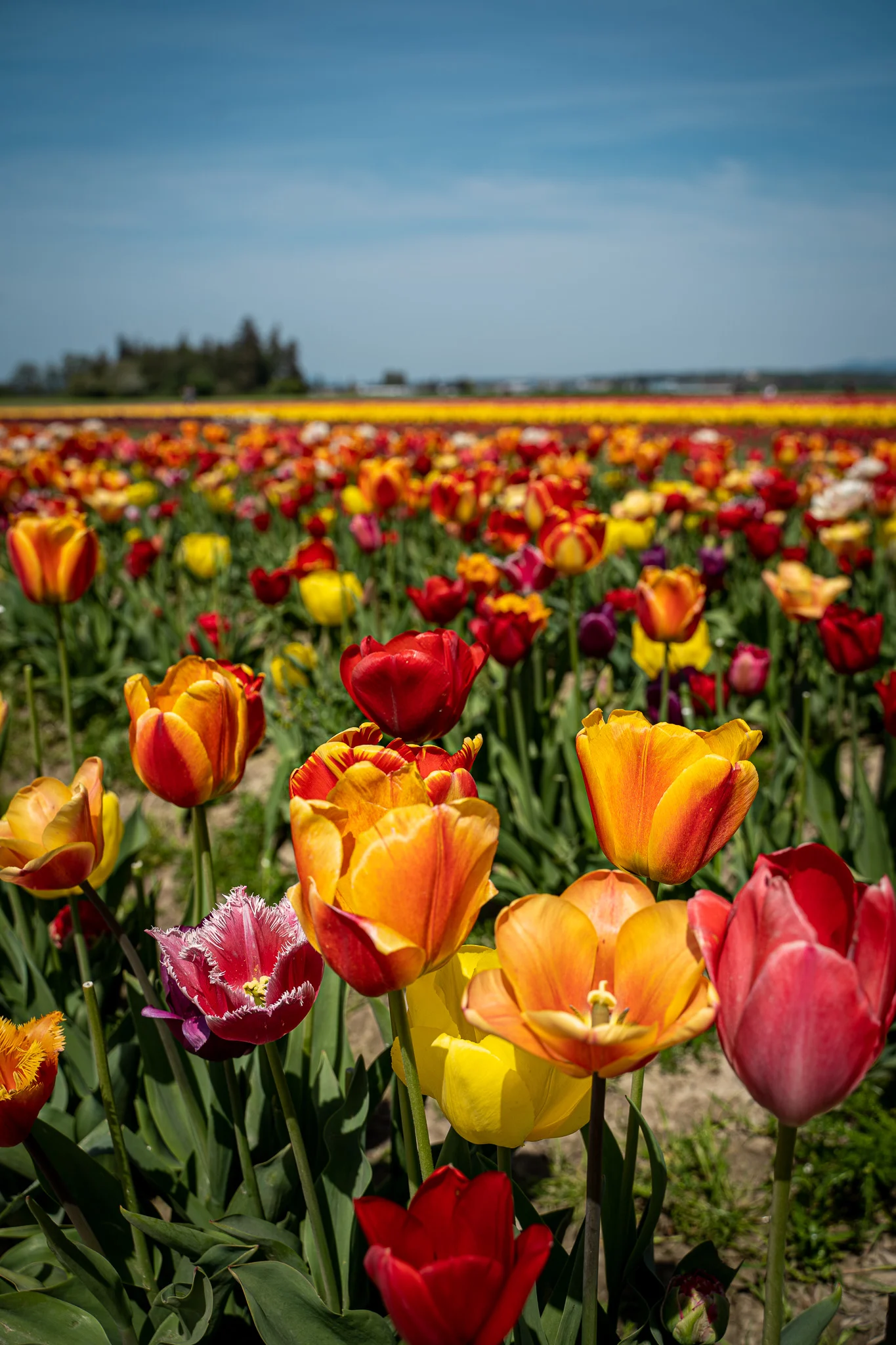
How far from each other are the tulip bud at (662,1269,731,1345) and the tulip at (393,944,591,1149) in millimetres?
329

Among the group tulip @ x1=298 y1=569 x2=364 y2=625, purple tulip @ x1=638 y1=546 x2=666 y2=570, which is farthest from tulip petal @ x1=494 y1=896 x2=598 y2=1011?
purple tulip @ x1=638 y1=546 x2=666 y2=570

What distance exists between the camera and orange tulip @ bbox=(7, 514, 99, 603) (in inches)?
86.5

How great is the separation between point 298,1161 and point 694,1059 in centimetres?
158

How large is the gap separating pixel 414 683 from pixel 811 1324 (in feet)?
2.80

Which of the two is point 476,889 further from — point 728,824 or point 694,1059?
point 694,1059

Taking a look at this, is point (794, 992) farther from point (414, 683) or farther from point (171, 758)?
point (171, 758)

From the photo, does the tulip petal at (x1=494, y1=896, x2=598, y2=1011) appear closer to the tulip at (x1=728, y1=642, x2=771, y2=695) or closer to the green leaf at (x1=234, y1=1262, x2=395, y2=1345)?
the green leaf at (x1=234, y1=1262, x2=395, y2=1345)

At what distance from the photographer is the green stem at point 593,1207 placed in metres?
0.76

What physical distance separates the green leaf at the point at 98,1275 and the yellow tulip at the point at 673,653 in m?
1.94

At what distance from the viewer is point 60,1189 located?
3.67 ft

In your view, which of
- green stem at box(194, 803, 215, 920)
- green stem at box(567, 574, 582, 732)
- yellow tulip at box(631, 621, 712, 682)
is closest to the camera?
green stem at box(194, 803, 215, 920)

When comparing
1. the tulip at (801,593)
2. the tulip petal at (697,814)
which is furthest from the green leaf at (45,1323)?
the tulip at (801,593)

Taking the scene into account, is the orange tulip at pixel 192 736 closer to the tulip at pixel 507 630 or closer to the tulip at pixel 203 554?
the tulip at pixel 507 630

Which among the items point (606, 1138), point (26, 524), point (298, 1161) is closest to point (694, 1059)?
point (606, 1138)
